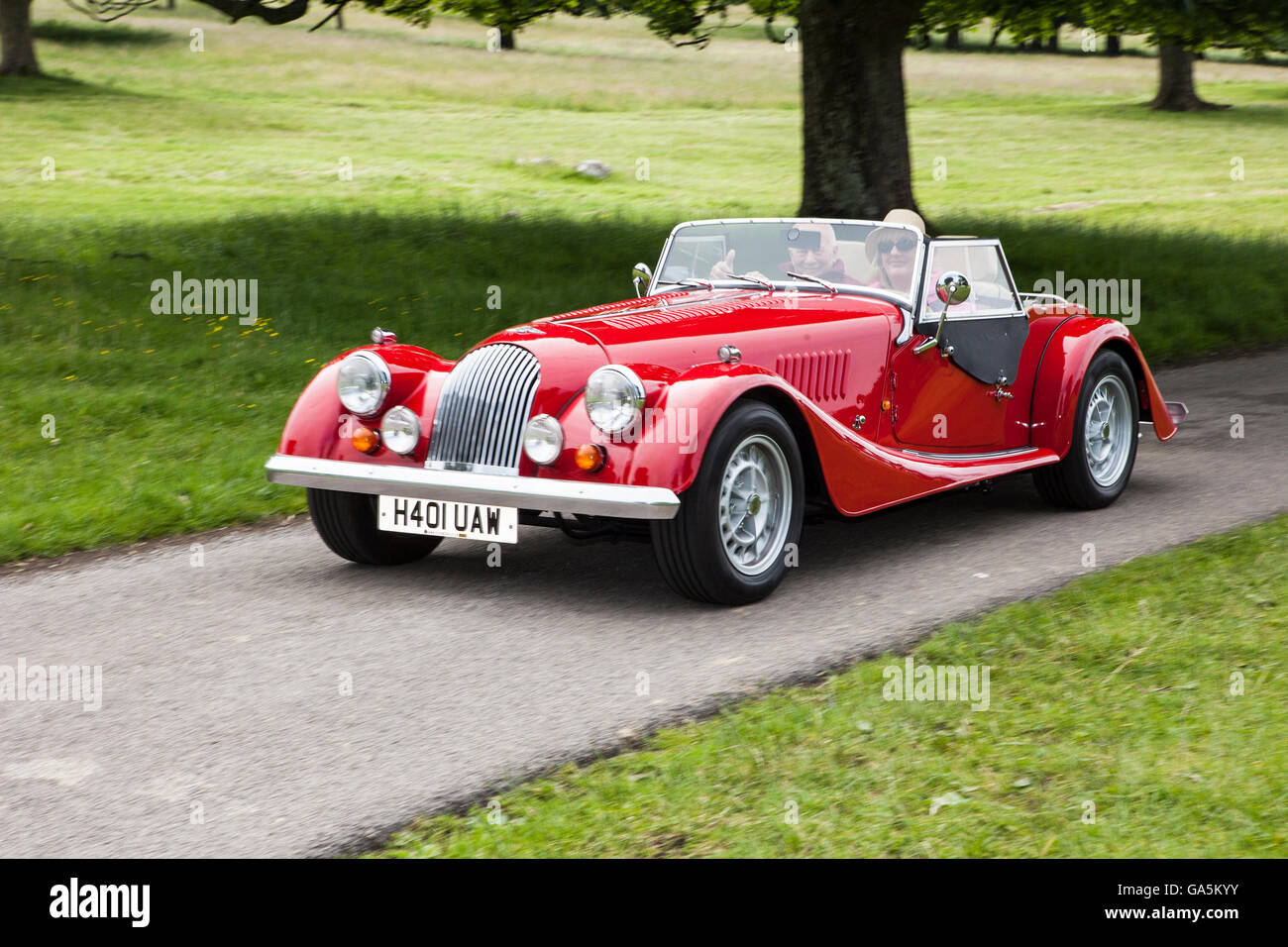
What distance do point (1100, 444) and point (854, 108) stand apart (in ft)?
25.5

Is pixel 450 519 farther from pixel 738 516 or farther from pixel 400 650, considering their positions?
pixel 738 516

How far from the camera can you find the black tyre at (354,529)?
668cm

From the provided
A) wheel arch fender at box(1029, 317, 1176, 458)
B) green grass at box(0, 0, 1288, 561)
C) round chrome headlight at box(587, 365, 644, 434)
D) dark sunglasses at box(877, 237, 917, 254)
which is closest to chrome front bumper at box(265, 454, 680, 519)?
round chrome headlight at box(587, 365, 644, 434)

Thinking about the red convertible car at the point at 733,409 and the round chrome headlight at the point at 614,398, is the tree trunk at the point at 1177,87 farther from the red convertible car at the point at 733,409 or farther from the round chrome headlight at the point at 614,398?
the round chrome headlight at the point at 614,398

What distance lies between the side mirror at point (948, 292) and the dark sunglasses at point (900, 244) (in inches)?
10.5

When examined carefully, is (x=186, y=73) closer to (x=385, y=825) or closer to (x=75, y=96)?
(x=75, y=96)

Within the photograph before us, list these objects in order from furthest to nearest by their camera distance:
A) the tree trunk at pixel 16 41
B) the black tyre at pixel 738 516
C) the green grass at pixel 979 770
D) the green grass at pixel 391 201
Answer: the tree trunk at pixel 16 41 < the green grass at pixel 391 201 < the black tyre at pixel 738 516 < the green grass at pixel 979 770

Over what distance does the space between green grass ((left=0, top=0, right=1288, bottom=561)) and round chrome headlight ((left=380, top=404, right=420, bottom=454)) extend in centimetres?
202

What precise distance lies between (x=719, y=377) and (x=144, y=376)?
21.5 feet

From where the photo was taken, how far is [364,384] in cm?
656

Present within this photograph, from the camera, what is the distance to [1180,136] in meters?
42.8

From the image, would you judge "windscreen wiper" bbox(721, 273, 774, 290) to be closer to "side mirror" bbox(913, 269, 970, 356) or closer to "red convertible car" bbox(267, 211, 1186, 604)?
"red convertible car" bbox(267, 211, 1186, 604)

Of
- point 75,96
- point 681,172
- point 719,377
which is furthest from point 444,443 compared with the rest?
point 75,96

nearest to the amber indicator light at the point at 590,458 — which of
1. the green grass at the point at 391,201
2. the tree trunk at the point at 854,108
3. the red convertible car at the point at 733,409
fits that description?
the red convertible car at the point at 733,409
